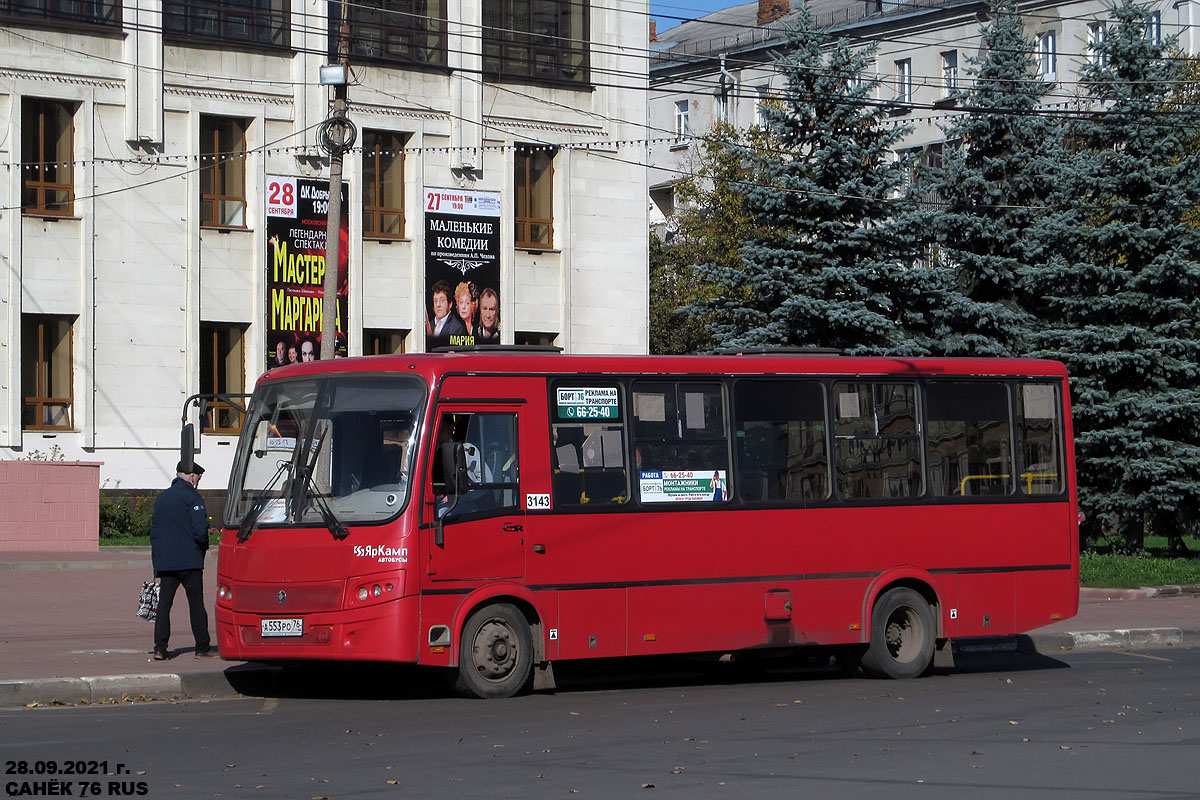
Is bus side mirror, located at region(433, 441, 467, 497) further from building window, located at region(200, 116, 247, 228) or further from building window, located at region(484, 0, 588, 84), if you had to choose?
building window, located at region(484, 0, 588, 84)

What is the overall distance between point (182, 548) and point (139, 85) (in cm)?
2086

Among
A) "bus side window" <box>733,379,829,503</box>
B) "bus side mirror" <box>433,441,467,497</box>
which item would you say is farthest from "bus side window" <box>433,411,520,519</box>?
"bus side window" <box>733,379,829,503</box>

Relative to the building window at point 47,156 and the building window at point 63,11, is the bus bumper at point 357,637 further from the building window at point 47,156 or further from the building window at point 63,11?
the building window at point 63,11

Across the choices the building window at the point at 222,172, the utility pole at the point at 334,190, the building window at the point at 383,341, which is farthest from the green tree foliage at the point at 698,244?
the utility pole at the point at 334,190

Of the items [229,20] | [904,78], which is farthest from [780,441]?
[904,78]

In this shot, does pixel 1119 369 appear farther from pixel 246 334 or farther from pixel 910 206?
pixel 246 334

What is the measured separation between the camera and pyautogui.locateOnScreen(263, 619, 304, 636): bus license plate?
42.9ft

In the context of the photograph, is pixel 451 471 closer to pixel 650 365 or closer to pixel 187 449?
pixel 650 365

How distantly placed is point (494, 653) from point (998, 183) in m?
22.5

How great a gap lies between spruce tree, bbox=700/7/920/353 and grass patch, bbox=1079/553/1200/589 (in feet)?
16.9

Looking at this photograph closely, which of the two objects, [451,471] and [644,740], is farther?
[451,471]

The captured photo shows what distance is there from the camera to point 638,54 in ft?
132

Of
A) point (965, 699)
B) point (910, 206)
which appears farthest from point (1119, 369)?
point (965, 699)

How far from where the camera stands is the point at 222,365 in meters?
35.3
